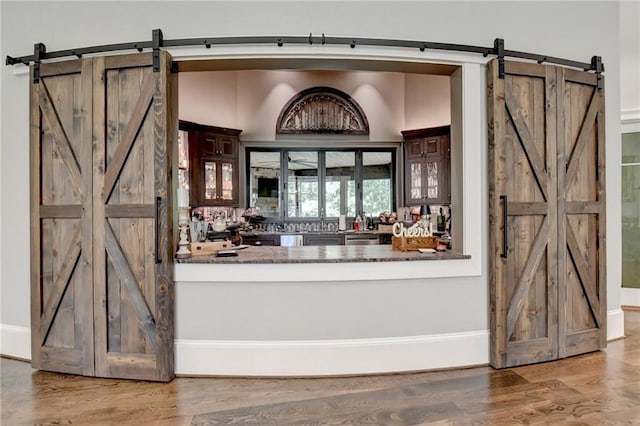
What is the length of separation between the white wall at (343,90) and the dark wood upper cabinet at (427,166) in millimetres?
253

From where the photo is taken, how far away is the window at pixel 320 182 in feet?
21.3

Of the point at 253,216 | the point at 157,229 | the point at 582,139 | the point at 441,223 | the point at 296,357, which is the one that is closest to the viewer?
the point at 157,229

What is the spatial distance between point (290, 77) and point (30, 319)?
4977mm

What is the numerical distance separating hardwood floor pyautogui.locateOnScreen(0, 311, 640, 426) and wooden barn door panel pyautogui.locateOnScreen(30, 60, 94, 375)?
26cm

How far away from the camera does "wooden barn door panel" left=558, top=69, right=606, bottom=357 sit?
311cm

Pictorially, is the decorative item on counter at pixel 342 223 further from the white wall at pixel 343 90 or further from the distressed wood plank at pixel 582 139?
the distressed wood plank at pixel 582 139

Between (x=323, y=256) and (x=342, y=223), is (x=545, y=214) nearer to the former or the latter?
(x=323, y=256)

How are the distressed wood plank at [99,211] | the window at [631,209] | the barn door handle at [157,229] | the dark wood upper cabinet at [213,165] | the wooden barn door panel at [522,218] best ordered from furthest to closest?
the dark wood upper cabinet at [213,165]
the window at [631,209]
the wooden barn door panel at [522,218]
the distressed wood plank at [99,211]
the barn door handle at [157,229]

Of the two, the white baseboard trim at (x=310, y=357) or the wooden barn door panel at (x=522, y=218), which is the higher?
the wooden barn door panel at (x=522, y=218)

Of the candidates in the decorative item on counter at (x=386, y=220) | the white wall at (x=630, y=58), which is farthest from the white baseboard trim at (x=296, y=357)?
the white wall at (x=630, y=58)

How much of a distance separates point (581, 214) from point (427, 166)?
307 centimetres

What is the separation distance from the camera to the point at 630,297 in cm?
490

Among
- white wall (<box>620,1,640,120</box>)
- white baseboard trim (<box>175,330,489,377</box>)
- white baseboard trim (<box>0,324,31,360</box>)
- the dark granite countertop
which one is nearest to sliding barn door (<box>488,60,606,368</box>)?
the dark granite countertop

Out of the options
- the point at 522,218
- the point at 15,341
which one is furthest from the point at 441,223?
the point at 15,341
